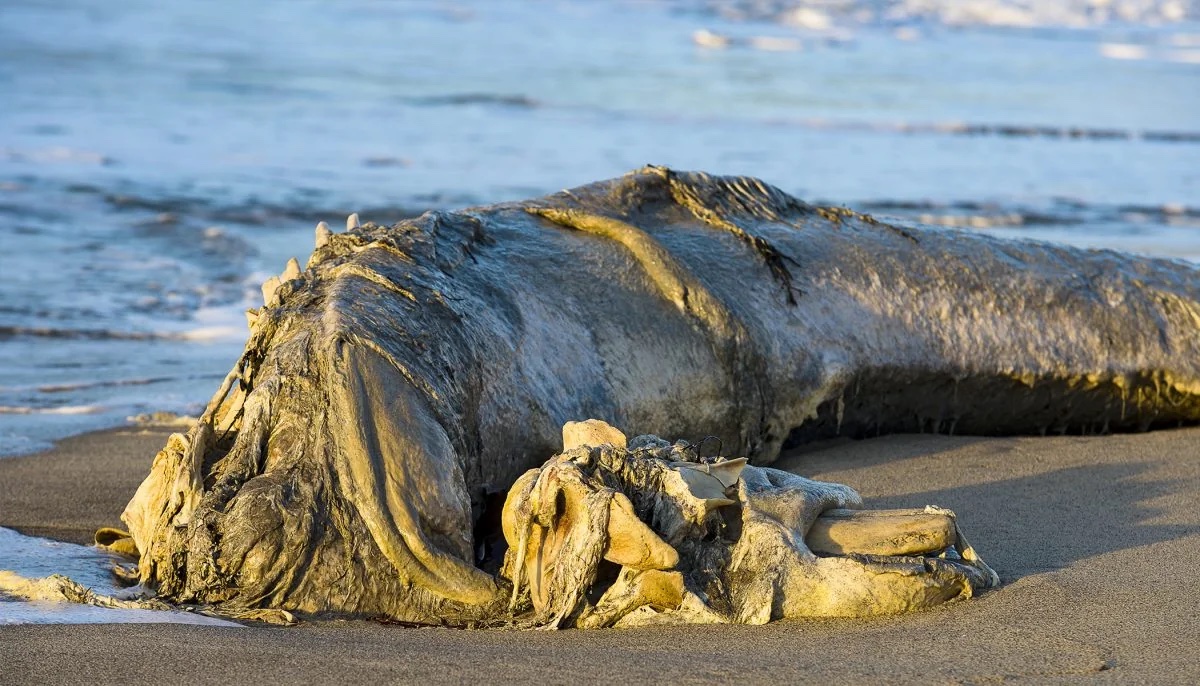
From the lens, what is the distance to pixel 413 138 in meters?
16.6

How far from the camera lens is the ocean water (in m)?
8.45

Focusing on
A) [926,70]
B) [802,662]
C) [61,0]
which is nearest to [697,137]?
[926,70]

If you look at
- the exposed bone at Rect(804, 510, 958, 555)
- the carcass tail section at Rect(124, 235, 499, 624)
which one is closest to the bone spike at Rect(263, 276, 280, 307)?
the carcass tail section at Rect(124, 235, 499, 624)

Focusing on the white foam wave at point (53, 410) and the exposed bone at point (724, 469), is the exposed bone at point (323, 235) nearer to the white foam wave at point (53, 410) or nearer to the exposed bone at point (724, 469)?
the exposed bone at point (724, 469)

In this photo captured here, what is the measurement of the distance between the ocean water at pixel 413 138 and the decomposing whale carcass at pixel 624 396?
1135 mm

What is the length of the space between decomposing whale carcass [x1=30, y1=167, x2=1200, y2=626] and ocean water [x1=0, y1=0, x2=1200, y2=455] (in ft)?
3.72

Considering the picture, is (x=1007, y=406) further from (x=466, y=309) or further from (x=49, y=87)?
(x=49, y=87)

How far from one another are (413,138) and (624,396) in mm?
12339

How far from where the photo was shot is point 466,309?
4.29m

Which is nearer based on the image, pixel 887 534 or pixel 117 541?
pixel 887 534

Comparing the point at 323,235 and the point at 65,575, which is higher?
the point at 323,235

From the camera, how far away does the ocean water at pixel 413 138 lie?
27.7ft

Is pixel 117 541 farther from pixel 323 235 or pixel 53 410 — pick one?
pixel 53 410

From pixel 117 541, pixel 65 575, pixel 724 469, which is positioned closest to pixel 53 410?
pixel 117 541
